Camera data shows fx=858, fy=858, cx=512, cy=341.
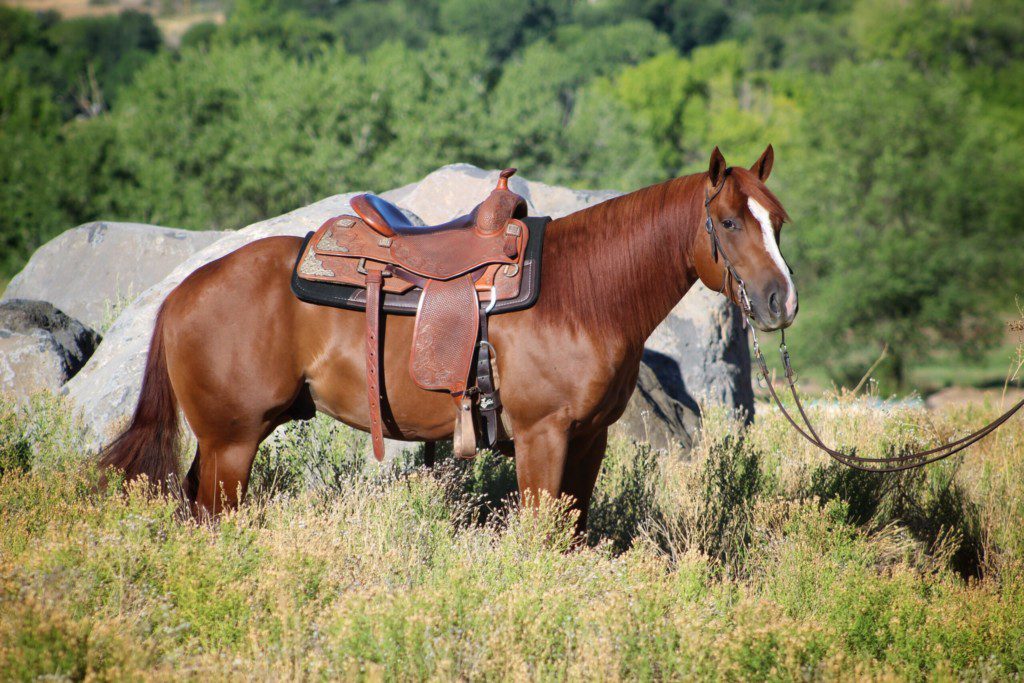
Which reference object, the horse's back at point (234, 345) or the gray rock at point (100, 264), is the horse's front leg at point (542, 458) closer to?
the horse's back at point (234, 345)

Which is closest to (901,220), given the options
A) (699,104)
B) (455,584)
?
(455,584)

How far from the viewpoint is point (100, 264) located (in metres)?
8.41

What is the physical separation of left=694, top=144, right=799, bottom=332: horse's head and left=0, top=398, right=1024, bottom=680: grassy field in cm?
122

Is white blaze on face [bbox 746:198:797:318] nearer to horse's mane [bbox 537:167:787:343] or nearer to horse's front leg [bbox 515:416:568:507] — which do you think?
horse's mane [bbox 537:167:787:343]

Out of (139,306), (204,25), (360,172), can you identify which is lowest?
(139,306)

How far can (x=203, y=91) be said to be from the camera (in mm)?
32875

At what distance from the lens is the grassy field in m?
3.10

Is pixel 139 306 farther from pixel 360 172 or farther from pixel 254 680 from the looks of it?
pixel 360 172

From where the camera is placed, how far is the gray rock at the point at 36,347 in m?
6.43

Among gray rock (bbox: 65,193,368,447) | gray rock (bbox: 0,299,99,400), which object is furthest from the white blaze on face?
gray rock (bbox: 0,299,99,400)

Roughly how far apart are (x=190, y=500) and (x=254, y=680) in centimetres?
153

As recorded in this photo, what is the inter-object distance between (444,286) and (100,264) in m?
5.93

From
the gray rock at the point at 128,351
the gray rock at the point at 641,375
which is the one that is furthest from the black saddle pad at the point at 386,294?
the gray rock at the point at 641,375

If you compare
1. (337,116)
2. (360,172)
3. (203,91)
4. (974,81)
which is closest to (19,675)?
(360,172)
